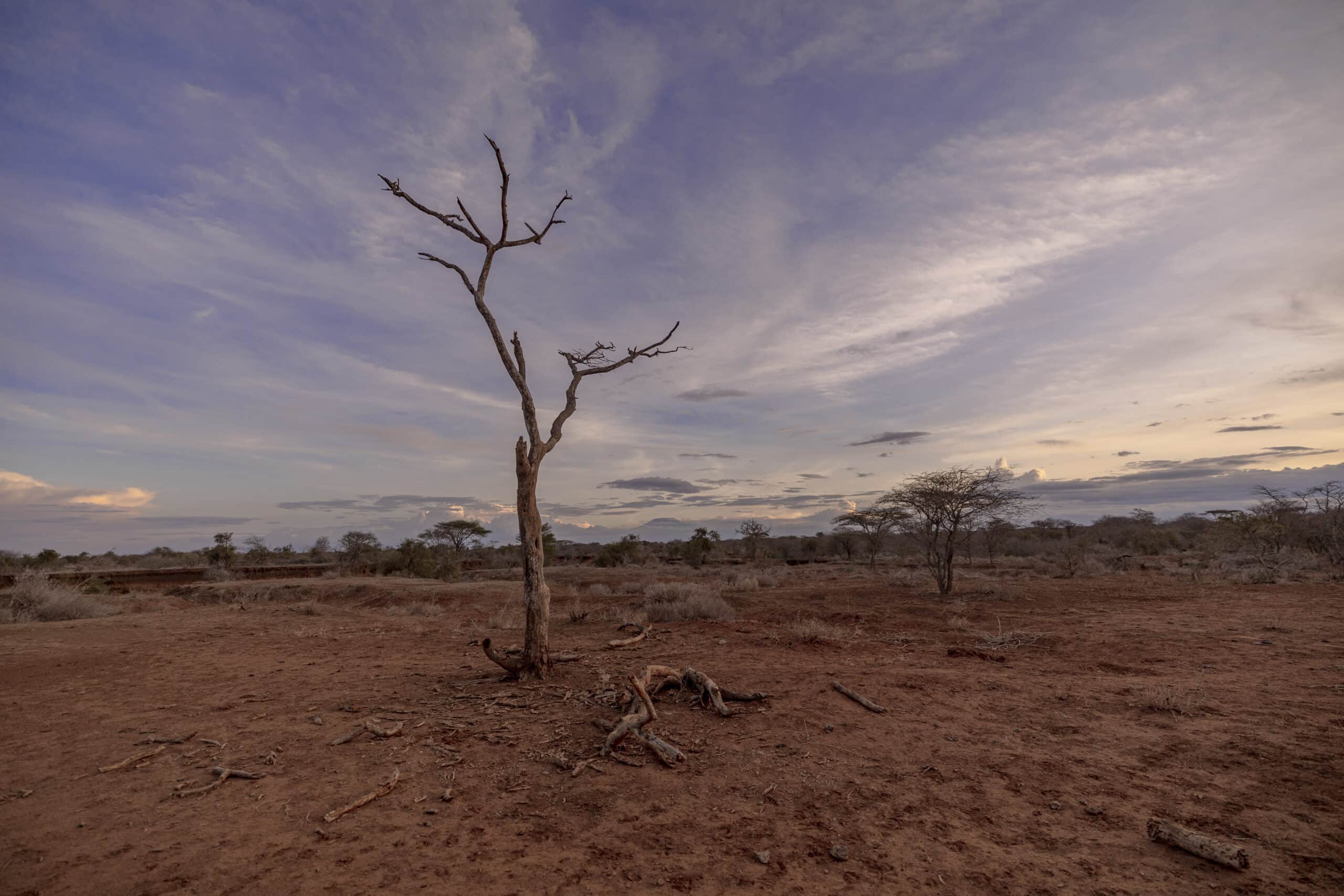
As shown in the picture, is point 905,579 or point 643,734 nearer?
point 643,734

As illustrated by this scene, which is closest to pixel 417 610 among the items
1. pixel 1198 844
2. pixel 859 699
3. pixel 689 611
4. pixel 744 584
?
pixel 689 611

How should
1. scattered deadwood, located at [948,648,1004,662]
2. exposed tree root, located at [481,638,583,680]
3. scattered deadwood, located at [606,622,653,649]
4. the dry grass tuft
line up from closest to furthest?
exposed tree root, located at [481,638,583,680] < scattered deadwood, located at [948,648,1004,662] < scattered deadwood, located at [606,622,653,649] < the dry grass tuft

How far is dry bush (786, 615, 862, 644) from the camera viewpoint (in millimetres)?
11484

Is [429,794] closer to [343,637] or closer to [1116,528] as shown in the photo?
[343,637]

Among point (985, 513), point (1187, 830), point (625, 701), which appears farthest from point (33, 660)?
point (985, 513)

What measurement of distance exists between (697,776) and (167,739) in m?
5.39

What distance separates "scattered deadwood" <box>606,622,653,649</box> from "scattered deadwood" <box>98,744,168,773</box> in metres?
6.13

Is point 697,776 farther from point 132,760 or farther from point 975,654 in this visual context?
point 975,654

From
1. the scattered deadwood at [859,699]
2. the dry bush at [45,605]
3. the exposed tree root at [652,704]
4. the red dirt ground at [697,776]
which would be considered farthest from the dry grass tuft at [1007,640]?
the dry bush at [45,605]

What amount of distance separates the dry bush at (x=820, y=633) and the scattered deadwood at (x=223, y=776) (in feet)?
28.3

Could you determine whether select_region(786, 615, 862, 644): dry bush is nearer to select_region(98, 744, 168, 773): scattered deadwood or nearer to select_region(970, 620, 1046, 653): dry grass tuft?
select_region(970, 620, 1046, 653): dry grass tuft

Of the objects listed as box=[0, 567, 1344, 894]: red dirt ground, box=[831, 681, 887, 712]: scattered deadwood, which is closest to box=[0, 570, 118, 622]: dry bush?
box=[0, 567, 1344, 894]: red dirt ground

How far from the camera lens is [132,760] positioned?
17.9 feet

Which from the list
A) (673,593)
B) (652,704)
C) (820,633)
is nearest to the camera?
(652,704)
